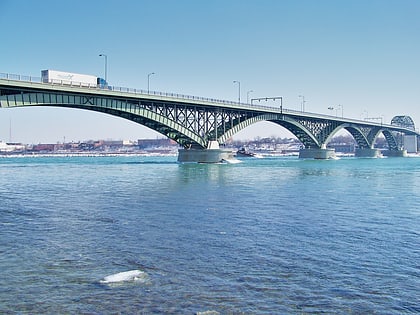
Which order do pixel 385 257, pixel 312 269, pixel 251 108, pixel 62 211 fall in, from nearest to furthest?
1. pixel 312 269
2. pixel 385 257
3. pixel 62 211
4. pixel 251 108

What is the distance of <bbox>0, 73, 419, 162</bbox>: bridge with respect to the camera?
61.3 metres

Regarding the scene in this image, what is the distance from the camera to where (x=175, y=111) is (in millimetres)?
90125

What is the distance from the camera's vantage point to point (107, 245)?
17703 millimetres

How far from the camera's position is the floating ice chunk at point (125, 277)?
12922mm

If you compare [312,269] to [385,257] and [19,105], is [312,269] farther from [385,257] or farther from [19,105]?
[19,105]

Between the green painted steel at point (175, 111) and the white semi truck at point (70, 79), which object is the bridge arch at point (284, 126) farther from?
the white semi truck at point (70, 79)

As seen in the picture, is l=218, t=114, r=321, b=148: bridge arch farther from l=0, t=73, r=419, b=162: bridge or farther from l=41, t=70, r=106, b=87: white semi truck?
l=41, t=70, r=106, b=87: white semi truck

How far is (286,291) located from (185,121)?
83120 mm

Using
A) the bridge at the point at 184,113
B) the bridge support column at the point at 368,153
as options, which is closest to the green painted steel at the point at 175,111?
the bridge at the point at 184,113

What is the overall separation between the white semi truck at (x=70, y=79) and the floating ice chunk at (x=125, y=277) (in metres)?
56.2

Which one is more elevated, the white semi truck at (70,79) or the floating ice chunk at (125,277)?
the white semi truck at (70,79)

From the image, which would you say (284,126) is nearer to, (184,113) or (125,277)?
(184,113)

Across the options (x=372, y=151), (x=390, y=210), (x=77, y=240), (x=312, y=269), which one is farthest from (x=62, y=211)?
(x=372, y=151)

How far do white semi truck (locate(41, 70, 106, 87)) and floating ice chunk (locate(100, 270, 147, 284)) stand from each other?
184 feet
